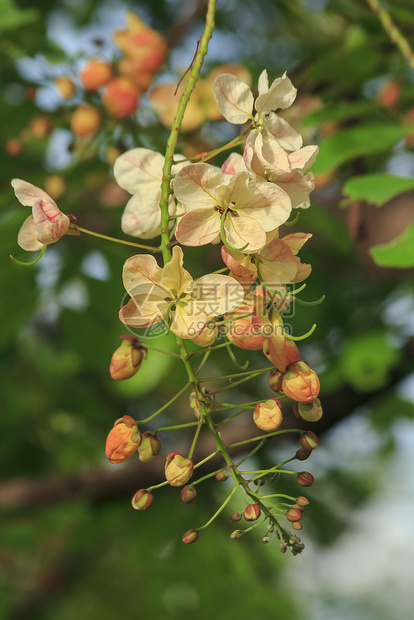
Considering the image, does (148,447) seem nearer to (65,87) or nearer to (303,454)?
(303,454)

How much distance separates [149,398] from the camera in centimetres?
198

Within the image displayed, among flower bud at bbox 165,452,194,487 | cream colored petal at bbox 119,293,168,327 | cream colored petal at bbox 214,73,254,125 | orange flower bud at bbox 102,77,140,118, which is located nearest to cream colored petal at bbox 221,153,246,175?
cream colored petal at bbox 214,73,254,125

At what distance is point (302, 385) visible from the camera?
1.51ft

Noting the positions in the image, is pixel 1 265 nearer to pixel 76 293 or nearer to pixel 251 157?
pixel 76 293

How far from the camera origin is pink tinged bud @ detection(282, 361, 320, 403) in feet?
1.51

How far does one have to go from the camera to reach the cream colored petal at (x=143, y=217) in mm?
552

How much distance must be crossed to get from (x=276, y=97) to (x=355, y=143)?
0.39 m

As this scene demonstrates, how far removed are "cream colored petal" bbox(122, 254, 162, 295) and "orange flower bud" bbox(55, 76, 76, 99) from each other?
75 cm

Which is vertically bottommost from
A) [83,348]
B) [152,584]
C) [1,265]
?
[152,584]

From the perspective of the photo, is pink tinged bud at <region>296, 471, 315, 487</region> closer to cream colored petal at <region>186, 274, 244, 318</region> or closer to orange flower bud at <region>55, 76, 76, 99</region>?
cream colored petal at <region>186, 274, 244, 318</region>

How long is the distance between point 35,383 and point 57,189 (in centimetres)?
103

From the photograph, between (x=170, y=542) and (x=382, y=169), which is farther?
(x=170, y=542)

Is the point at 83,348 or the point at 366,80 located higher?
the point at 366,80

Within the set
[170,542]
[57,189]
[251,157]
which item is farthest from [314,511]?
[251,157]
